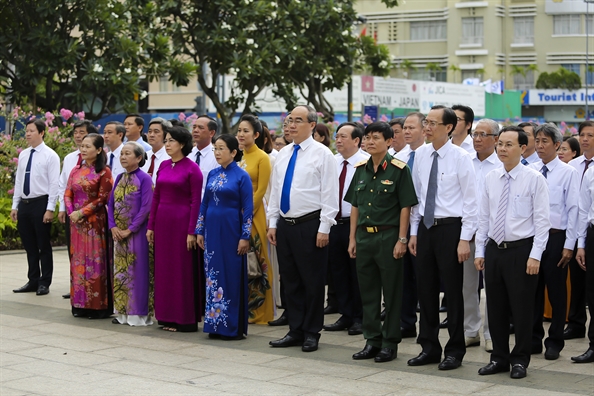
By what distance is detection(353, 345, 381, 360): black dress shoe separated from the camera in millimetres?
8258

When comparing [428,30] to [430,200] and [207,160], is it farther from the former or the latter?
[430,200]

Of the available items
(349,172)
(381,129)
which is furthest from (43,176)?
(381,129)

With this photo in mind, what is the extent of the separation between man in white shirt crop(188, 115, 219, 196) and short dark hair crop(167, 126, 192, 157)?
2.45 ft

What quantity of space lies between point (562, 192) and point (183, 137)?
3750 mm

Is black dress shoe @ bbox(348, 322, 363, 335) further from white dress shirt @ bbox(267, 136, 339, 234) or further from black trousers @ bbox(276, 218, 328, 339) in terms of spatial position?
white dress shirt @ bbox(267, 136, 339, 234)

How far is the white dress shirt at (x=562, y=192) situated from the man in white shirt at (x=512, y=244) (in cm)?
121

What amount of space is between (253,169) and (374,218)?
235 cm

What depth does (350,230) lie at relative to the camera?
875 centimetres

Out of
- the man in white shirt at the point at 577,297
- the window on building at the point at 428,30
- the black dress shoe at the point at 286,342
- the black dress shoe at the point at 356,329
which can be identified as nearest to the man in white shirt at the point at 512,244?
the man in white shirt at the point at 577,297

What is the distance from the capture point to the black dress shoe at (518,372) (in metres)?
7.46

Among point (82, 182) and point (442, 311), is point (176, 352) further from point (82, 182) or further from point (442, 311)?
point (442, 311)

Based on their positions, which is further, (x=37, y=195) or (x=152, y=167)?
(x=37, y=195)

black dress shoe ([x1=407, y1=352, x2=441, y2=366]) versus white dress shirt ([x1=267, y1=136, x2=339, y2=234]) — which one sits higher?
white dress shirt ([x1=267, y1=136, x2=339, y2=234])

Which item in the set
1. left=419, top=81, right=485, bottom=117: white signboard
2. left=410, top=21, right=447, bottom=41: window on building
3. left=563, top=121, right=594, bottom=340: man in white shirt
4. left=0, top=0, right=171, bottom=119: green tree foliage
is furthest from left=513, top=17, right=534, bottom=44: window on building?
left=563, top=121, right=594, bottom=340: man in white shirt
